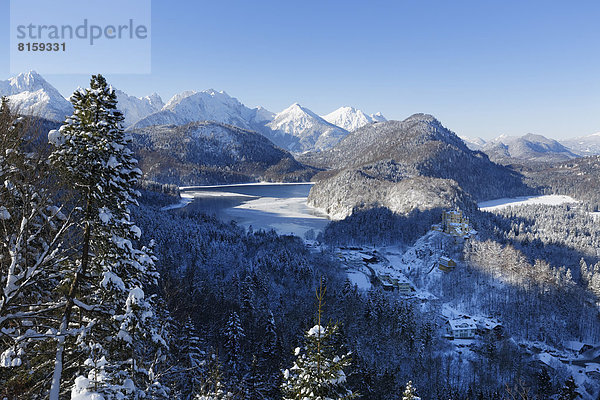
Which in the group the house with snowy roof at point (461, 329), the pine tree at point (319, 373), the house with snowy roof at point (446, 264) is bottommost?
the house with snowy roof at point (461, 329)

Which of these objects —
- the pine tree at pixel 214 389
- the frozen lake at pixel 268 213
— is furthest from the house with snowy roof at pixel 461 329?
the frozen lake at pixel 268 213

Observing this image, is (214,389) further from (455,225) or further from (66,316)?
(455,225)

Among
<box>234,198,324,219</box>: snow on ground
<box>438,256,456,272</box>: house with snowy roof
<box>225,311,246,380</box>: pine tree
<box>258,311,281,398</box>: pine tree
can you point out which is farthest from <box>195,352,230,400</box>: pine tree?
<box>234,198,324,219</box>: snow on ground

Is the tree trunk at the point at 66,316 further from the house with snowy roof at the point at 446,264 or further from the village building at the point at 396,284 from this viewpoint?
the house with snowy roof at the point at 446,264

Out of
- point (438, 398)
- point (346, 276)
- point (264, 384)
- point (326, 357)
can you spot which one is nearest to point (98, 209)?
point (326, 357)

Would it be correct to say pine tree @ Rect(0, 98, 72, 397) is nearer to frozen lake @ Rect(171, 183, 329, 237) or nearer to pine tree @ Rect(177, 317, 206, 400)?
pine tree @ Rect(177, 317, 206, 400)

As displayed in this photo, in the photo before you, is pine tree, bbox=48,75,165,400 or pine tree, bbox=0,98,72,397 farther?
pine tree, bbox=48,75,165,400

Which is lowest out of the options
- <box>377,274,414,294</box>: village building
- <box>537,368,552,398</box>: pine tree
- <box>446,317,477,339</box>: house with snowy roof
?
<box>537,368,552,398</box>: pine tree
